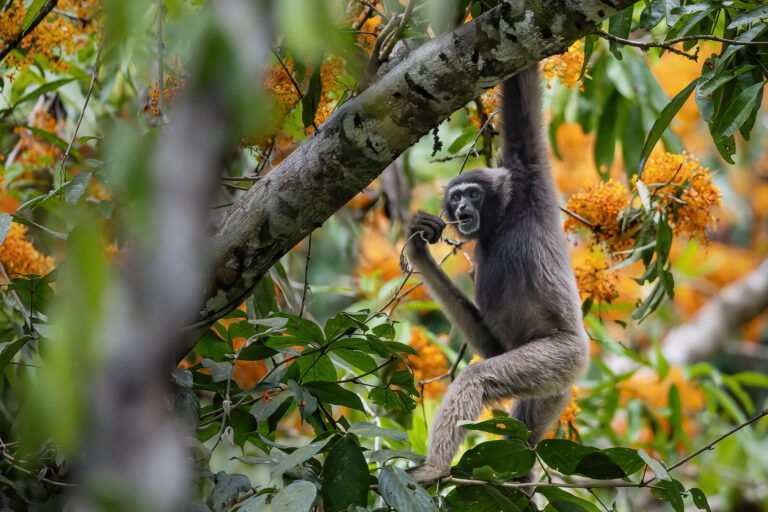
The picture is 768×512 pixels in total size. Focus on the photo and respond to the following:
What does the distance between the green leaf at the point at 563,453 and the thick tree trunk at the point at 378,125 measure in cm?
118

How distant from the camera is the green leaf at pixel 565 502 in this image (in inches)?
102

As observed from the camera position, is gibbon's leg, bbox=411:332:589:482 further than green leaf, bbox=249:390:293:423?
Answer: Yes

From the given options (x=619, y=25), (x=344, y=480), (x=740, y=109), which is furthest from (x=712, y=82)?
(x=344, y=480)

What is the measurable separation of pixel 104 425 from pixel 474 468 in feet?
7.11

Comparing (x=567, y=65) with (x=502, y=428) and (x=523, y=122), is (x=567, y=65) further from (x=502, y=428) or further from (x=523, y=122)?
(x=502, y=428)

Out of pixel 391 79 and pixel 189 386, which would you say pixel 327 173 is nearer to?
pixel 391 79

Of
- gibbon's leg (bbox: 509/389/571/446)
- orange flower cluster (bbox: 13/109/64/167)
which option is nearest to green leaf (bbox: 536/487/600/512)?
gibbon's leg (bbox: 509/389/571/446)

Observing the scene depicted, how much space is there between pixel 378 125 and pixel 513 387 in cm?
198

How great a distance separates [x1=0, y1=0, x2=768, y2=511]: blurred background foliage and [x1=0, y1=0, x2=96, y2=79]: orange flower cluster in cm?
1

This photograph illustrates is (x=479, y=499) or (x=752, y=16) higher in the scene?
(x=752, y=16)

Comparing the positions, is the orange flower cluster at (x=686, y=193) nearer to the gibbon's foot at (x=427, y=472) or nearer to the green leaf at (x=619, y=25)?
the green leaf at (x=619, y=25)

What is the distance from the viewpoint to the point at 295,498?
2.11m

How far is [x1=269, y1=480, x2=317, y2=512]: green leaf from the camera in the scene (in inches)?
81.3

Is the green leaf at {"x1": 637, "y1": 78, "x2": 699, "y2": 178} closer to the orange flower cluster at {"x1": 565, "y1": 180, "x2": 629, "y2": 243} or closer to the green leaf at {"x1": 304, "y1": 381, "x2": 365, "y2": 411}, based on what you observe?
the orange flower cluster at {"x1": 565, "y1": 180, "x2": 629, "y2": 243}
